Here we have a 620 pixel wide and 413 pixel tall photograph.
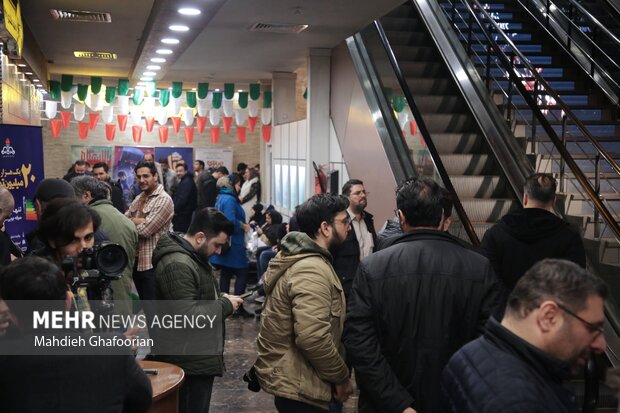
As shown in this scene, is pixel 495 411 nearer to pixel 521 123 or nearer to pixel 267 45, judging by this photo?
pixel 521 123

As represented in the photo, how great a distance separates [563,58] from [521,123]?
234 cm

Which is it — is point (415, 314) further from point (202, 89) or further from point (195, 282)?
point (202, 89)

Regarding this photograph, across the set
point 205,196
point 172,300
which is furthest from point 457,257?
point 205,196

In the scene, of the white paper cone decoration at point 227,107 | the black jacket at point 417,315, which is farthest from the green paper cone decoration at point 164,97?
the black jacket at point 417,315

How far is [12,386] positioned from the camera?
214 cm

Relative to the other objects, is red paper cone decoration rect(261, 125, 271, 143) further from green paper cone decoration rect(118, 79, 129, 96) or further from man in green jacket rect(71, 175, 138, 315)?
man in green jacket rect(71, 175, 138, 315)

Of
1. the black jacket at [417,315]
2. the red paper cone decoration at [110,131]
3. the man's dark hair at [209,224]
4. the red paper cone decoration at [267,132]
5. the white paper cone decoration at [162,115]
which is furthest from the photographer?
the red paper cone decoration at [110,131]

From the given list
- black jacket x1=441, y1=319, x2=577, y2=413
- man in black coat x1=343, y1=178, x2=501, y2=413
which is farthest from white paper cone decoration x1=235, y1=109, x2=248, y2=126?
black jacket x1=441, y1=319, x2=577, y2=413

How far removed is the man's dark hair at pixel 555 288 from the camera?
71.7 inches

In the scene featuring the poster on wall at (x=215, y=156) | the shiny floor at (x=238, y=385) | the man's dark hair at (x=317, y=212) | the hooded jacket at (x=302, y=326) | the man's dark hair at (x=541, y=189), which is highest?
the poster on wall at (x=215, y=156)

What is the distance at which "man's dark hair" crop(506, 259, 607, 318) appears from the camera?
5.98 feet

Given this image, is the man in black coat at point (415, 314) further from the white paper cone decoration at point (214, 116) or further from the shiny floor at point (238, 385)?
the white paper cone decoration at point (214, 116)

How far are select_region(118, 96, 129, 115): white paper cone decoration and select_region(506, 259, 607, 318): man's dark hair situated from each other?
49.7 ft

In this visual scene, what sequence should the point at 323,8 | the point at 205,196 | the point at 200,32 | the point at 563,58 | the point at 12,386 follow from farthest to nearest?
the point at 205,196 < the point at 563,58 < the point at 200,32 < the point at 323,8 < the point at 12,386
